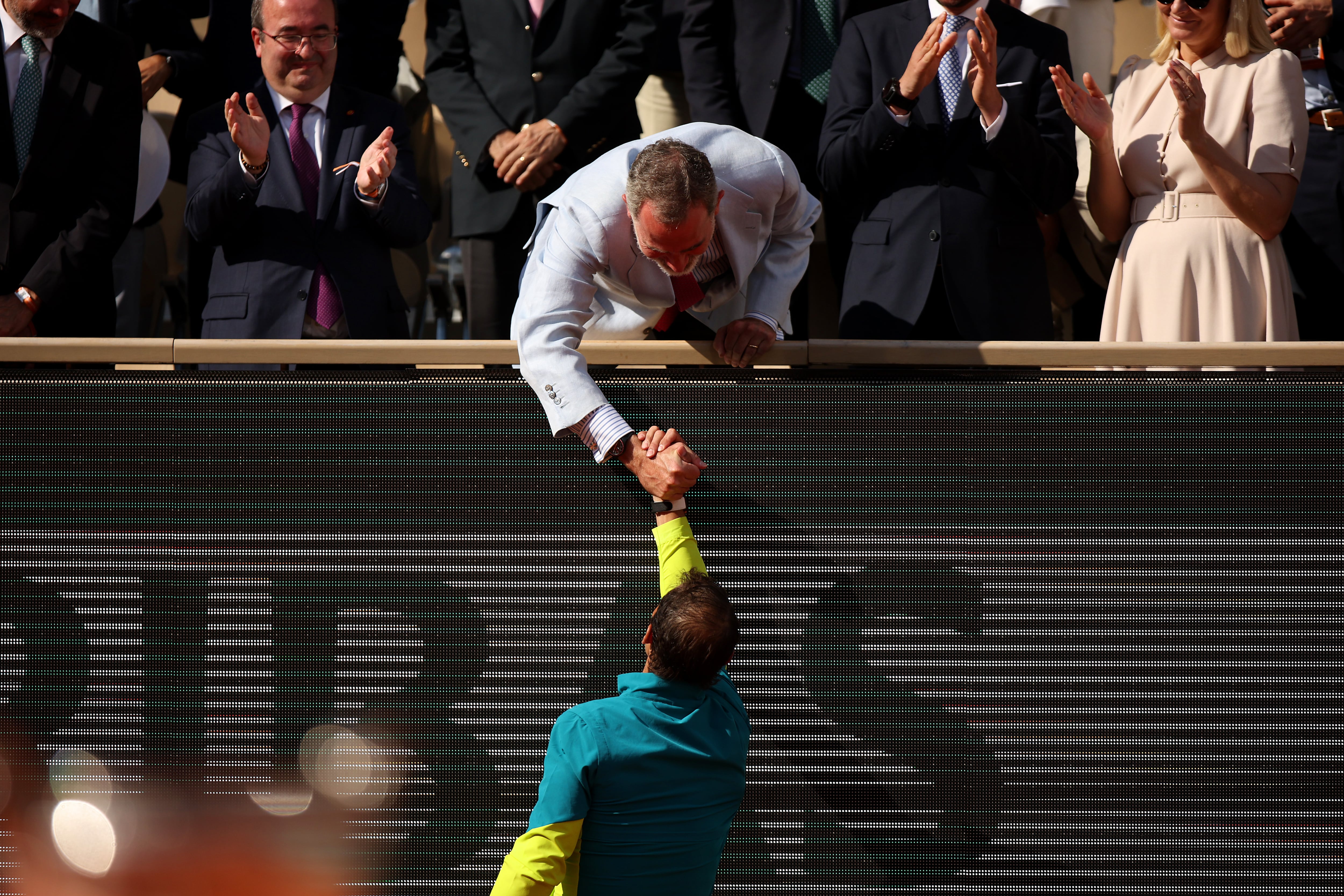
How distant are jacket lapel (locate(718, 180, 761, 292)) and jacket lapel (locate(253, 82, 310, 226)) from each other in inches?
71.4

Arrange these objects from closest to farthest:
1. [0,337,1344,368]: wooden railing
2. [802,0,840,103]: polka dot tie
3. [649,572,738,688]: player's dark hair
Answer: [649,572,738,688]: player's dark hair → [0,337,1344,368]: wooden railing → [802,0,840,103]: polka dot tie

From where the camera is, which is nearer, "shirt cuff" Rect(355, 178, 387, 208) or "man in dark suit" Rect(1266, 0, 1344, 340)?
"shirt cuff" Rect(355, 178, 387, 208)

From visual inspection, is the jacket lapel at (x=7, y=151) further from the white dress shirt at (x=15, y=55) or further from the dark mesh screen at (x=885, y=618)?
the dark mesh screen at (x=885, y=618)

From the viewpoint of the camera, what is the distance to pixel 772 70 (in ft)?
20.0

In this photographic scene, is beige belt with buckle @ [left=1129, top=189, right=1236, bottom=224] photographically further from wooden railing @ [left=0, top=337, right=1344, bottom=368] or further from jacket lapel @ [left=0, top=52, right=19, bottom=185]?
jacket lapel @ [left=0, top=52, right=19, bottom=185]

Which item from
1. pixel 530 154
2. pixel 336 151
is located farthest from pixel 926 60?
pixel 336 151

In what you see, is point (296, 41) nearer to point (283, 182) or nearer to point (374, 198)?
point (283, 182)

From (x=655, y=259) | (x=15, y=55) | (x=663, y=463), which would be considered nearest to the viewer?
(x=663, y=463)

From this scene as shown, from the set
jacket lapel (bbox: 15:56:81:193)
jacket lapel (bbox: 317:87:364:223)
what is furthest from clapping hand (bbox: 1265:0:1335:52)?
jacket lapel (bbox: 15:56:81:193)

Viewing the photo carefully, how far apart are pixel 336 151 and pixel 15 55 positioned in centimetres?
130

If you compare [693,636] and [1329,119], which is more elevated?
[1329,119]

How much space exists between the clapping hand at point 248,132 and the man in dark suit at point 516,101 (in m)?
1.04

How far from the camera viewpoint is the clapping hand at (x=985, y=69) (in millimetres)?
5148

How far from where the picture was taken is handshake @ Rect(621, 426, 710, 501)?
4.17m
